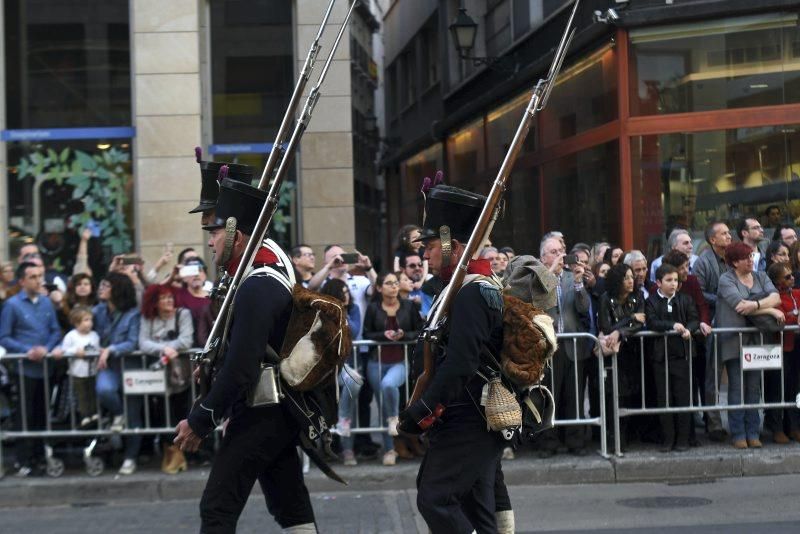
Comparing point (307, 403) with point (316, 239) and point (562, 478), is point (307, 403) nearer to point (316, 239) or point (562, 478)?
point (562, 478)

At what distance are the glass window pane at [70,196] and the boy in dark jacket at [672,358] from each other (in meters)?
8.42

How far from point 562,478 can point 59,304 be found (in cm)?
488

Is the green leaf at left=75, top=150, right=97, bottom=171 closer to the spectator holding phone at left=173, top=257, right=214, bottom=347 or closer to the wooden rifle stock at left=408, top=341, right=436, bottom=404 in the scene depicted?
the spectator holding phone at left=173, top=257, right=214, bottom=347

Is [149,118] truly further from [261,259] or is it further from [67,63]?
[261,259]

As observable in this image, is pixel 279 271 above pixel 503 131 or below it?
below

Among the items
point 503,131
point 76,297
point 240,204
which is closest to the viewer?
point 240,204

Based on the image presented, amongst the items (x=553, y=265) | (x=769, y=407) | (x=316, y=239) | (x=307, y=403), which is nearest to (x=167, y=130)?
(x=316, y=239)

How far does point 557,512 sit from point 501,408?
3.61m

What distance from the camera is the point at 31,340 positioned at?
10.3 m

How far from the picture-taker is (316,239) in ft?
53.7

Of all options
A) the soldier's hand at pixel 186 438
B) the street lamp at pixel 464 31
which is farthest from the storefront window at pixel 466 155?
the soldier's hand at pixel 186 438

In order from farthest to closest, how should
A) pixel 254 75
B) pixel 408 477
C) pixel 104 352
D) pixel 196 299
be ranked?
1. pixel 254 75
2. pixel 196 299
3. pixel 104 352
4. pixel 408 477

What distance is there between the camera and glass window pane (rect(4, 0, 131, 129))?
53.5ft

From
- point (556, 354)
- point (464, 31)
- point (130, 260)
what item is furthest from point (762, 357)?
point (464, 31)
